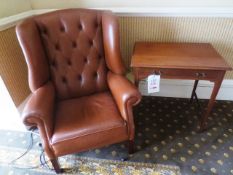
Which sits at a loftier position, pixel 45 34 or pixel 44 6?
pixel 44 6

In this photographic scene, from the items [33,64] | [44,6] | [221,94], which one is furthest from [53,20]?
[221,94]

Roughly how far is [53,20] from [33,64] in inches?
14.7

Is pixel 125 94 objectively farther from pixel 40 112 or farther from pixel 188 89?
pixel 188 89

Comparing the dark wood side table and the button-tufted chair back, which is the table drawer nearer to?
the dark wood side table

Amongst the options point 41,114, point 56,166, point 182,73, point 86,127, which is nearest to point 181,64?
point 182,73

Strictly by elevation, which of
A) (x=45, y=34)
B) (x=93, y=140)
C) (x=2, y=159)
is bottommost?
(x=2, y=159)

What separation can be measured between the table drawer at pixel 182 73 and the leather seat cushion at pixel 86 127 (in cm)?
33

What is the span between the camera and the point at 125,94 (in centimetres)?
113

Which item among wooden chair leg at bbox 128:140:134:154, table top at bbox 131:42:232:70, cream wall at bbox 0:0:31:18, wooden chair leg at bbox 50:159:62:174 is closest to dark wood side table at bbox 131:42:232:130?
table top at bbox 131:42:232:70

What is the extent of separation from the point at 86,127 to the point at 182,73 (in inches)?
30.3

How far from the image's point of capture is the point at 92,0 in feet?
5.31

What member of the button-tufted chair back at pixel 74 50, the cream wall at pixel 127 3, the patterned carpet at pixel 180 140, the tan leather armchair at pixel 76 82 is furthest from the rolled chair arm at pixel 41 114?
the cream wall at pixel 127 3

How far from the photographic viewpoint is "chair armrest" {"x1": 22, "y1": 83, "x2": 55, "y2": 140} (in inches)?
41.0

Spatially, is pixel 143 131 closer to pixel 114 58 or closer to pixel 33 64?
pixel 114 58
